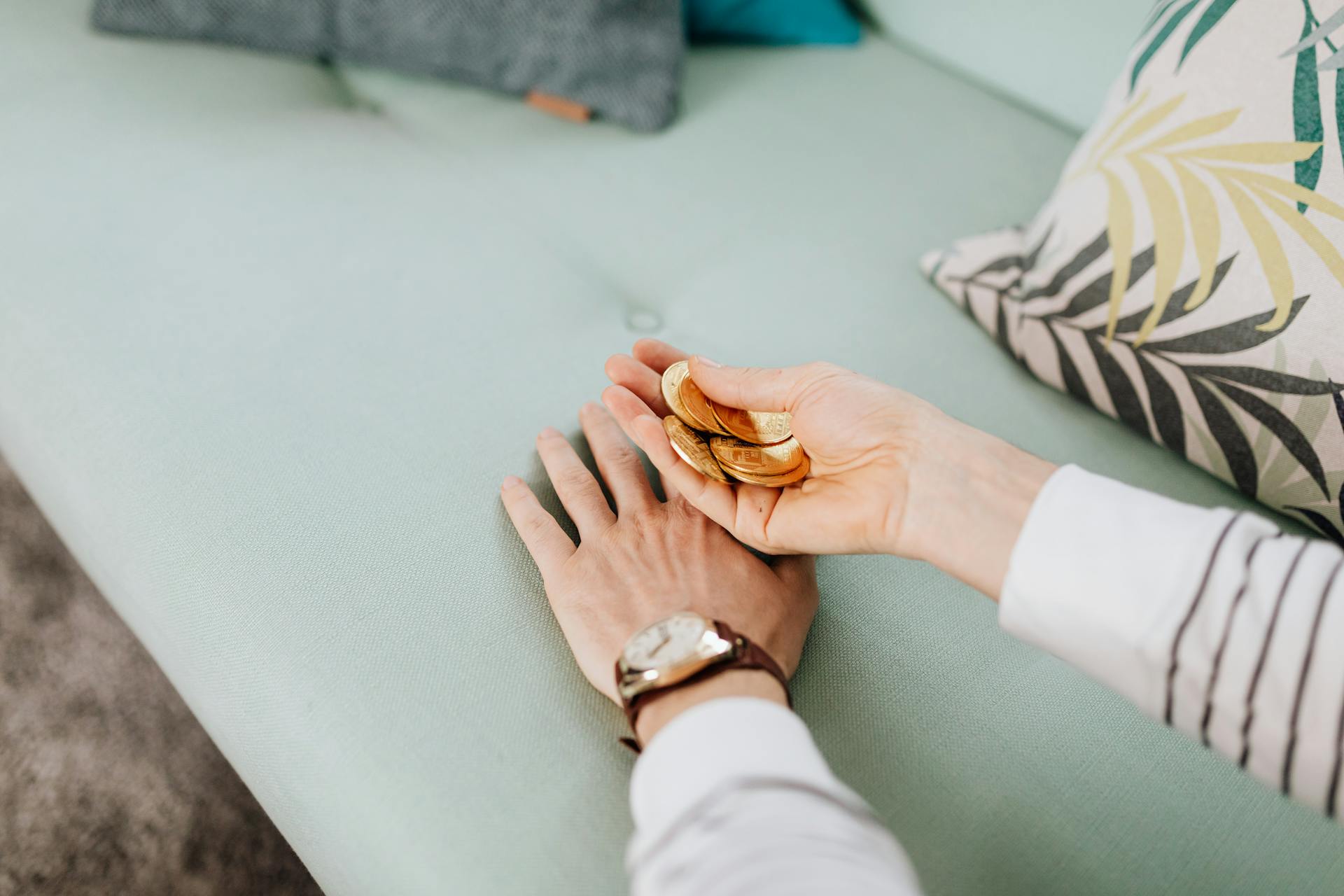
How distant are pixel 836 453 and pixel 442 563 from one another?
0.31 metres

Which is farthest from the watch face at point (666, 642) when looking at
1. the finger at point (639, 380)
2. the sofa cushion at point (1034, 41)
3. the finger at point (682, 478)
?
the sofa cushion at point (1034, 41)

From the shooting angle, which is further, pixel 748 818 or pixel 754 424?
pixel 754 424

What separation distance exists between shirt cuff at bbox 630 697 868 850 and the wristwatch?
33 mm

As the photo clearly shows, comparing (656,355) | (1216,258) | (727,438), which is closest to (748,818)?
(727,438)

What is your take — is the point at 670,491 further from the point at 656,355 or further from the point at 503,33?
the point at 503,33

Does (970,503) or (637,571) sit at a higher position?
(970,503)

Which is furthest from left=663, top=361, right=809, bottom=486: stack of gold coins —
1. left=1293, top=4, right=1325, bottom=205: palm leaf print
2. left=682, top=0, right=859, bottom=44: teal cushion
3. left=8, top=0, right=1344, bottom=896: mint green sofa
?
left=682, top=0, right=859, bottom=44: teal cushion

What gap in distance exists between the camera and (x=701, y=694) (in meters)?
0.52

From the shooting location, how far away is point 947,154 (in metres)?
1.05

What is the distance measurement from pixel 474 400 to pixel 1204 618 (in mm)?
569

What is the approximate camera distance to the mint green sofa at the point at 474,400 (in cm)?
54

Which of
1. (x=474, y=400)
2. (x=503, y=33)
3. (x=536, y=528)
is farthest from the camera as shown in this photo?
(x=503, y=33)

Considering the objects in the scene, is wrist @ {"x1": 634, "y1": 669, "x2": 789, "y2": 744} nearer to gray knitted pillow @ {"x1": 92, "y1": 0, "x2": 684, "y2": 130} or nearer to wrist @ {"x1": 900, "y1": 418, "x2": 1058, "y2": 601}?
wrist @ {"x1": 900, "y1": 418, "x2": 1058, "y2": 601}

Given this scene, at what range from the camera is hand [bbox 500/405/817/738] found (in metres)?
0.56
